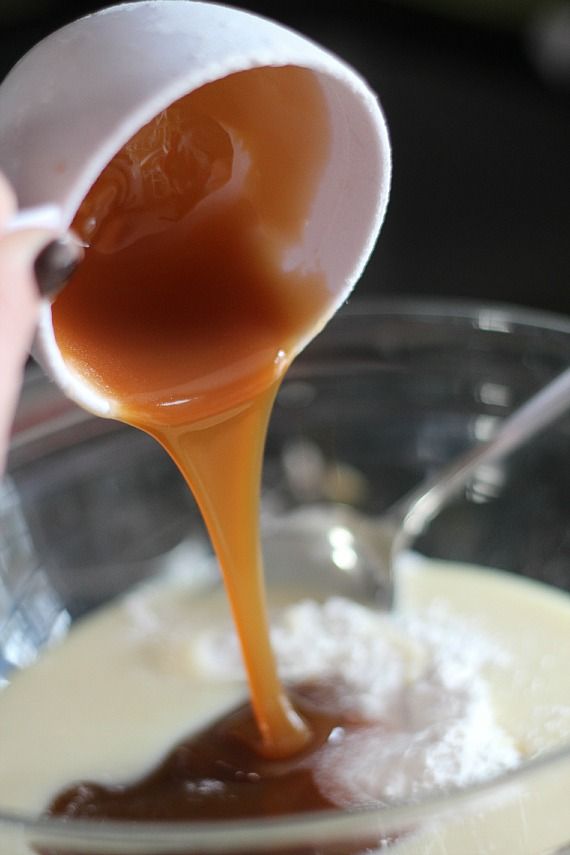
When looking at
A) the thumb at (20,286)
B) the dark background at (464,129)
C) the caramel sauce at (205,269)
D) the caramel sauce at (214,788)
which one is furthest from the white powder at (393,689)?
the dark background at (464,129)

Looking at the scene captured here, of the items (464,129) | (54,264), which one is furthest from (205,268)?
(464,129)

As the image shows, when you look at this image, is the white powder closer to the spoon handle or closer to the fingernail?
the spoon handle

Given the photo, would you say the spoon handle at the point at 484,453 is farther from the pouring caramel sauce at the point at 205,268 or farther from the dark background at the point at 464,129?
the dark background at the point at 464,129

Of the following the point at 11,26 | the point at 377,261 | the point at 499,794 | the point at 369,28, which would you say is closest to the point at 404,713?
the point at 499,794

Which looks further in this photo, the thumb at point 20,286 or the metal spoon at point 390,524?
the metal spoon at point 390,524

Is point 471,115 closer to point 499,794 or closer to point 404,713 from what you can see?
point 404,713

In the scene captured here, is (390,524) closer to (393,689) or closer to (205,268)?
(393,689)
